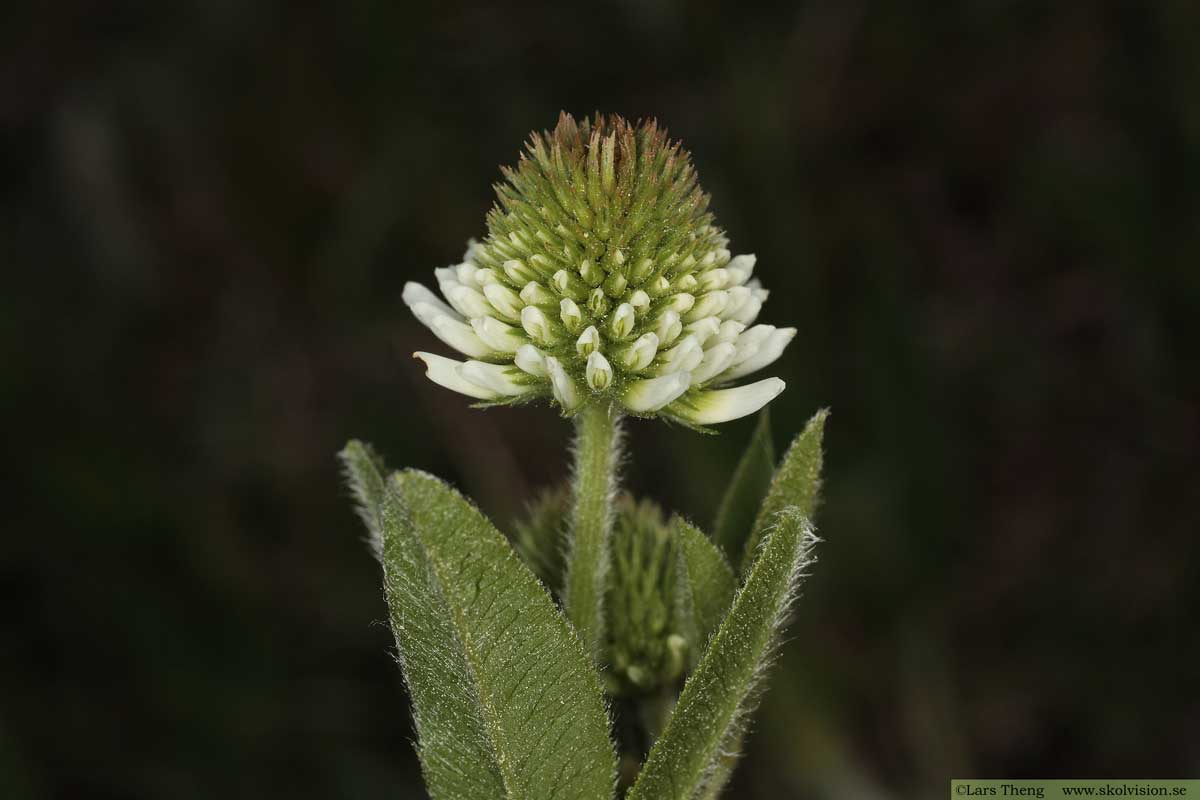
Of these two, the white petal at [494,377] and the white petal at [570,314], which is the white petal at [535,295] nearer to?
the white petal at [570,314]

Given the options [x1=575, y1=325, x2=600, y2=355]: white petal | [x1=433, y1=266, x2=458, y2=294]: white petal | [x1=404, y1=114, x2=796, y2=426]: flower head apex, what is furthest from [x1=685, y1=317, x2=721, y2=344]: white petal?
[x1=433, y1=266, x2=458, y2=294]: white petal

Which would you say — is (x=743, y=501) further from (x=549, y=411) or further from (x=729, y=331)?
(x=549, y=411)

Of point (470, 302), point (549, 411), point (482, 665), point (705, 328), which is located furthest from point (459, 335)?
point (549, 411)

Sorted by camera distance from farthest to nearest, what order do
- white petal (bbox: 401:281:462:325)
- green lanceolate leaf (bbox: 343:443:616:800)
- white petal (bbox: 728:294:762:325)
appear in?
1. white petal (bbox: 401:281:462:325)
2. white petal (bbox: 728:294:762:325)
3. green lanceolate leaf (bbox: 343:443:616:800)

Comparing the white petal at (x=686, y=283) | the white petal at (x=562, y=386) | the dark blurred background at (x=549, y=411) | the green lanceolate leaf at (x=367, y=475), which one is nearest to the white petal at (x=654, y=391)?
the white petal at (x=562, y=386)

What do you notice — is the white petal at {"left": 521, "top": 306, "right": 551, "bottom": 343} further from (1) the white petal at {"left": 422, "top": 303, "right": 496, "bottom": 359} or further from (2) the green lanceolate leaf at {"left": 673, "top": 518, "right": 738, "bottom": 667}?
(2) the green lanceolate leaf at {"left": 673, "top": 518, "right": 738, "bottom": 667}
